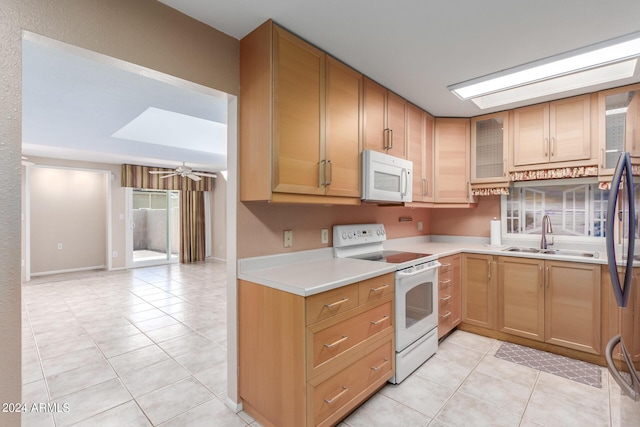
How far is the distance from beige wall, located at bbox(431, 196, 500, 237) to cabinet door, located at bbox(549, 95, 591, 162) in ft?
2.72

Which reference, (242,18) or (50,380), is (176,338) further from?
(242,18)

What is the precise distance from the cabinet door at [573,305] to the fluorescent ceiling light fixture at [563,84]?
59.5 inches

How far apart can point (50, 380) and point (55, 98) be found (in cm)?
246

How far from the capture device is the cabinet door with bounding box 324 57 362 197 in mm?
2070

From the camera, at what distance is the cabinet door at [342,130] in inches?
81.5

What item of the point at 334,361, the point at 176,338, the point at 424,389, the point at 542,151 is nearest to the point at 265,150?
the point at 334,361

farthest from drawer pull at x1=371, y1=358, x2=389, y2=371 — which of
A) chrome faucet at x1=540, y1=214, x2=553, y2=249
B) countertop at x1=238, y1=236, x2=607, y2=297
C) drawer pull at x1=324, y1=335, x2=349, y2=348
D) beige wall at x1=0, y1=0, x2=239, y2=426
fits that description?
chrome faucet at x1=540, y1=214, x2=553, y2=249

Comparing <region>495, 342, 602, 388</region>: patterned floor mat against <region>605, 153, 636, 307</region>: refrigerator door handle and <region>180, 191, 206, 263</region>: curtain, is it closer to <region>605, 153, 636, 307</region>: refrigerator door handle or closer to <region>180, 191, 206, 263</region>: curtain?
<region>605, 153, 636, 307</region>: refrigerator door handle

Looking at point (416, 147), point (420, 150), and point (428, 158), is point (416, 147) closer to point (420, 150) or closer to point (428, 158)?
point (420, 150)

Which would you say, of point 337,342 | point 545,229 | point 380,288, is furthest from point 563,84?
point 337,342

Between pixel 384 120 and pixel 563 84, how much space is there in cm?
159

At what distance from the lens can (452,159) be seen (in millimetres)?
3385

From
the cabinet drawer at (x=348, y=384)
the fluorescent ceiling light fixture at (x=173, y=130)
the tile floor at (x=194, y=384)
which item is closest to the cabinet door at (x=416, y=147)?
→ the tile floor at (x=194, y=384)

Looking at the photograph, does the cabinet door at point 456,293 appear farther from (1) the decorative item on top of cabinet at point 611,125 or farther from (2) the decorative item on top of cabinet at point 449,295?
(1) the decorative item on top of cabinet at point 611,125
